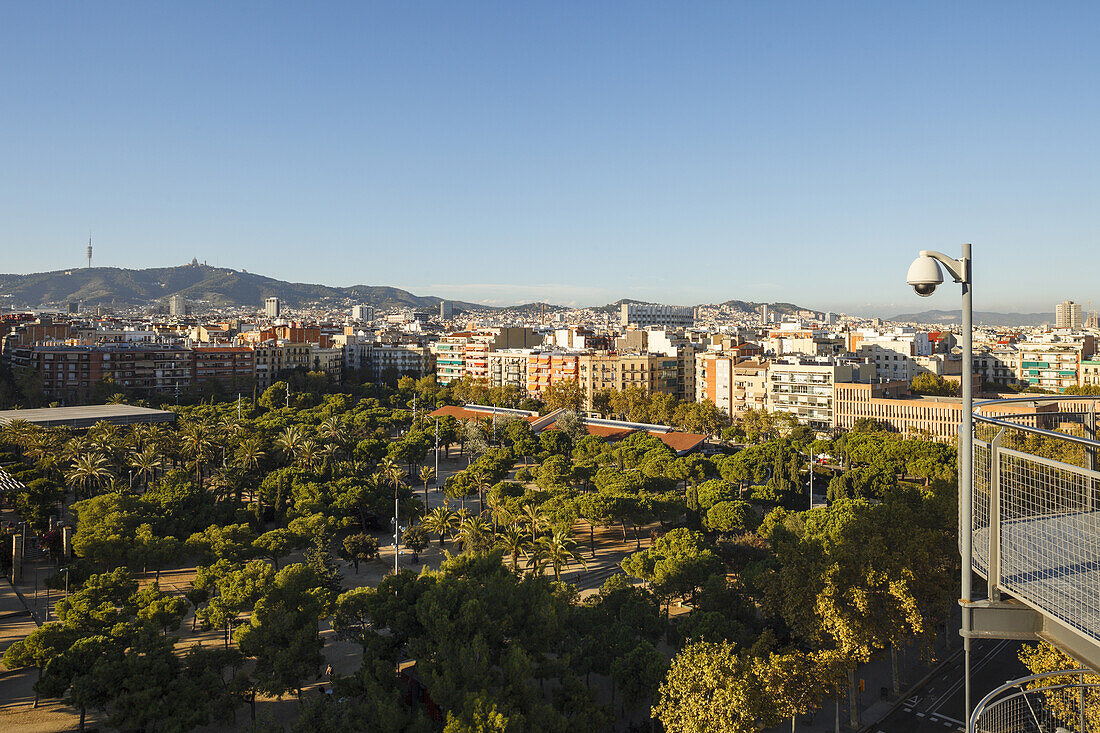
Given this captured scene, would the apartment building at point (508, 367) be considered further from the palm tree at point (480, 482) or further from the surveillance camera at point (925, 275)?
the surveillance camera at point (925, 275)

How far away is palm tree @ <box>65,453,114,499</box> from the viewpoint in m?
40.3

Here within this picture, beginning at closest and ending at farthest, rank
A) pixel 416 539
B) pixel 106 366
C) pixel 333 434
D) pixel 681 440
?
1. pixel 416 539
2. pixel 333 434
3. pixel 681 440
4. pixel 106 366

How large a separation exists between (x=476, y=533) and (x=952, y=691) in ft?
60.2

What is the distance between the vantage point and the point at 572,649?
22.2m

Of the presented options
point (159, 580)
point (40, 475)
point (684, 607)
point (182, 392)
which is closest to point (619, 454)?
point (684, 607)

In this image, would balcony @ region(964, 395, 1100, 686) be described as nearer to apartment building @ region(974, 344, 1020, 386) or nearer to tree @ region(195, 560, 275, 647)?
tree @ region(195, 560, 275, 647)

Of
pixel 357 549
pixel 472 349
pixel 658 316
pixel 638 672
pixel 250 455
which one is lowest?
pixel 357 549

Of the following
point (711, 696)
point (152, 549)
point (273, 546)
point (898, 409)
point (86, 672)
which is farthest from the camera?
point (898, 409)

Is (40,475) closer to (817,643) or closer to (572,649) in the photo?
(572,649)

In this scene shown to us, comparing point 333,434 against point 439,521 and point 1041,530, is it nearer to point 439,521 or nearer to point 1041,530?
point 439,521

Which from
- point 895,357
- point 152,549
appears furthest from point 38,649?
point 895,357

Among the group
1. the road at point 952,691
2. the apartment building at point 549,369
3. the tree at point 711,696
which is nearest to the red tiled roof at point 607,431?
the apartment building at point 549,369

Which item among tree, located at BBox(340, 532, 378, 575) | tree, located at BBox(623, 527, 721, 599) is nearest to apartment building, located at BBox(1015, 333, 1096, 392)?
tree, located at BBox(623, 527, 721, 599)

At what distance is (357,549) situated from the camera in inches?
1352
